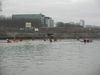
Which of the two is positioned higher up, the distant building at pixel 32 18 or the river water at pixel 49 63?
the distant building at pixel 32 18

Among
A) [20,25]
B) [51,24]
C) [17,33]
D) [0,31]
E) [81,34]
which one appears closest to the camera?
[0,31]

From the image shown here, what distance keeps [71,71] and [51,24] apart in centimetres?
13785

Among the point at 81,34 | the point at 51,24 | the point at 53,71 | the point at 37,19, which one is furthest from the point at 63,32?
the point at 53,71

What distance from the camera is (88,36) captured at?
10469cm

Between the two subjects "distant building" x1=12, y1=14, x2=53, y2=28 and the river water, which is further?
"distant building" x1=12, y1=14, x2=53, y2=28

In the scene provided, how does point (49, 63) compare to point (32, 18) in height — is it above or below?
below

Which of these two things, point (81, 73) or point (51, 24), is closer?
point (81, 73)

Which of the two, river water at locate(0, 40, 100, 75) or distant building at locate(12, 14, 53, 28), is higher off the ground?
distant building at locate(12, 14, 53, 28)

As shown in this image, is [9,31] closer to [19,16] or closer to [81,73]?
[19,16]

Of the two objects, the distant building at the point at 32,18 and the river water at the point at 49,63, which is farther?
the distant building at the point at 32,18

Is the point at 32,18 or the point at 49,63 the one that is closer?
the point at 49,63

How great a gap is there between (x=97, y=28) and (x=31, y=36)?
2026 cm

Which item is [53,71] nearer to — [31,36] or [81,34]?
[31,36]

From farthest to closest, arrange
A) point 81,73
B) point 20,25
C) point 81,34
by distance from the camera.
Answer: point 20,25 → point 81,34 → point 81,73
